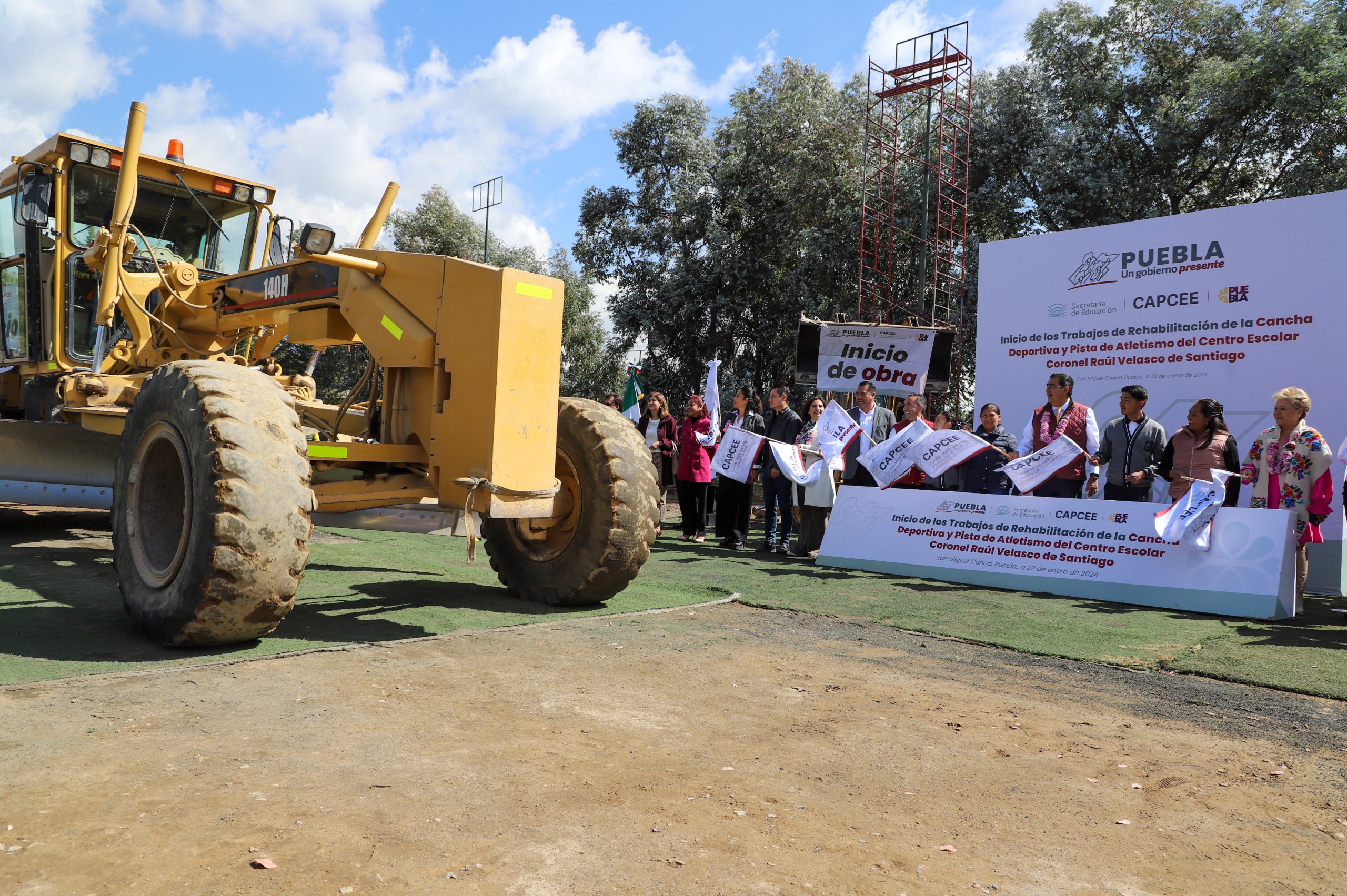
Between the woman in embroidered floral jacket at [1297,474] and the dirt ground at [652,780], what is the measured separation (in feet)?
10.2

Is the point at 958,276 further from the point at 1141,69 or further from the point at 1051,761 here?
the point at 1051,761

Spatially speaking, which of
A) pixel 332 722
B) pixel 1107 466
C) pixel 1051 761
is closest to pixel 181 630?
pixel 332 722

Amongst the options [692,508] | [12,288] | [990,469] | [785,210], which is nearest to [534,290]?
[990,469]

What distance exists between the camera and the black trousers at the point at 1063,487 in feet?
28.4

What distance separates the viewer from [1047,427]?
29.5 ft

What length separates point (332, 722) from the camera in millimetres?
3672

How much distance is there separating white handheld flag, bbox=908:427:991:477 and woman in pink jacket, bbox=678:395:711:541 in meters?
2.91

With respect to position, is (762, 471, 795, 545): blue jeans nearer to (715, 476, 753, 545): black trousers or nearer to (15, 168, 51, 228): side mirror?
(715, 476, 753, 545): black trousers

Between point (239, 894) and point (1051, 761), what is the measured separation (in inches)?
110

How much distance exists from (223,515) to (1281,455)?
7.52 metres

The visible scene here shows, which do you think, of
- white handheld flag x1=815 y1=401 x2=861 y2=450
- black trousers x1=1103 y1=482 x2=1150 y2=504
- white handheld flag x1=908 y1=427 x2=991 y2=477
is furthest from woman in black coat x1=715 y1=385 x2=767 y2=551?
black trousers x1=1103 y1=482 x2=1150 y2=504

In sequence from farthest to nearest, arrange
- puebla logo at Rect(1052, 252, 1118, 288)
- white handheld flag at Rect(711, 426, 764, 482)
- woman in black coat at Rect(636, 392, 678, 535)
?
1. woman in black coat at Rect(636, 392, 678, 535)
2. puebla logo at Rect(1052, 252, 1118, 288)
3. white handheld flag at Rect(711, 426, 764, 482)

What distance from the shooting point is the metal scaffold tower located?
20.9 m

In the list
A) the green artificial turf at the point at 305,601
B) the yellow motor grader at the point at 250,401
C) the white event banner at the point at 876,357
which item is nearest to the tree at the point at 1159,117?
the white event banner at the point at 876,357
